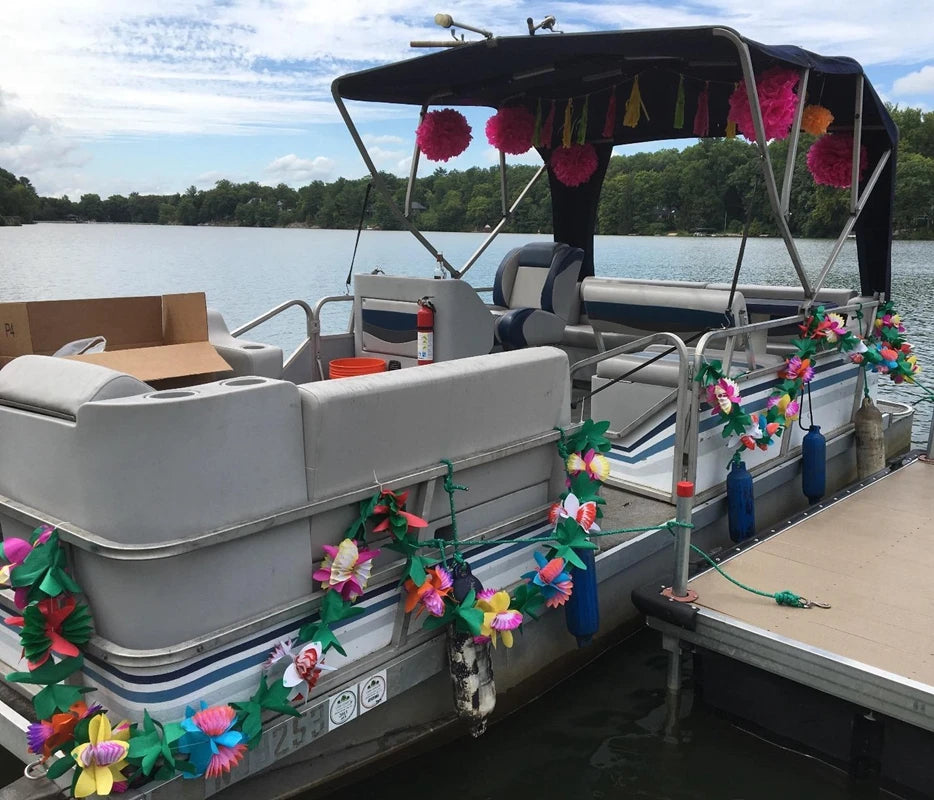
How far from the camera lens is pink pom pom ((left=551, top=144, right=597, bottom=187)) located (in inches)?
288

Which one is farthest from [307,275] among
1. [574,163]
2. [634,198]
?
[574,163]

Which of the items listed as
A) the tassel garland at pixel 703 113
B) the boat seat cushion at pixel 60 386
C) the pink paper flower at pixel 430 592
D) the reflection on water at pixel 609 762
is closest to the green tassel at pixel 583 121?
the tassel garland at pixel 703 113

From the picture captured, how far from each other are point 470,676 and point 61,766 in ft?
4.34

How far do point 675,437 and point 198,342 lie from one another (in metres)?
2.31

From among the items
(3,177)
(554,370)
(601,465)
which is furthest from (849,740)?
(3,177)

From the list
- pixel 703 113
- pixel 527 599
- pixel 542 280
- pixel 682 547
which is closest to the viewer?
pixel 527 599

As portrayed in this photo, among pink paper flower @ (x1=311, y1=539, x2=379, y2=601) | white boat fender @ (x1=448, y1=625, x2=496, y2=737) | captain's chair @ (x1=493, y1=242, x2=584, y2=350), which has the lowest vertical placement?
white boat fender @ (x1=448, y1=625, x2=496, y2=737)

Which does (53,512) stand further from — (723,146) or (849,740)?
(723,146)

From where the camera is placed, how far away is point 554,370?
3.27 metres

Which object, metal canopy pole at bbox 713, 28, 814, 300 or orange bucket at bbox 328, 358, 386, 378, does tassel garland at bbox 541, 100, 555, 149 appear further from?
orange bucket at bbox 328, 358, 386, 378

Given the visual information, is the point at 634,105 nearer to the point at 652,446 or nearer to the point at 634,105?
the point at 634,105

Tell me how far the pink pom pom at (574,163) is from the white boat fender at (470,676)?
532 cm

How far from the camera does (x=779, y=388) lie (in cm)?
483

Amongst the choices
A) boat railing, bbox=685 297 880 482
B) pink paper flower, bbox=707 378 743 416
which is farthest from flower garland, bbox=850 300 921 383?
pink paper flower, bbox=707 378 743 416
